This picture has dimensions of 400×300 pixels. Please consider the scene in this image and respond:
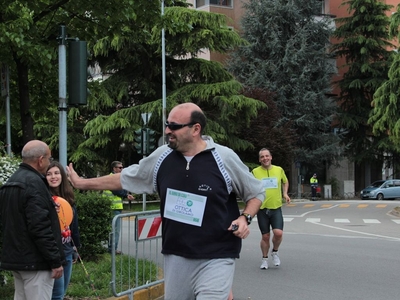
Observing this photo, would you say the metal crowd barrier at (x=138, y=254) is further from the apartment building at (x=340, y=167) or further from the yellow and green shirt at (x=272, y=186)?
the apartment building at (x=340, y=167)

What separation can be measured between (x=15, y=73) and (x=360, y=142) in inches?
1572

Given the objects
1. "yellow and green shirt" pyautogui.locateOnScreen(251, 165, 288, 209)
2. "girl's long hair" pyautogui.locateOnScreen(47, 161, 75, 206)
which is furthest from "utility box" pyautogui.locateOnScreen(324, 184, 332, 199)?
"girl's long hair" pyautogui.locateOnScreen(47, 161, 75, 206)

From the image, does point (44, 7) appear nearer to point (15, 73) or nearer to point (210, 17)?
point (15, 73)

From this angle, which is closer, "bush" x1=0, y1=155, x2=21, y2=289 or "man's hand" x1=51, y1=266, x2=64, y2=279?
"man's hand" x1=51, y1=266, x2=64, y2=279

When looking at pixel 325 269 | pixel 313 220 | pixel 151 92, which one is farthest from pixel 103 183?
pixel 151 92

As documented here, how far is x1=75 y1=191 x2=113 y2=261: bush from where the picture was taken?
32.5ft

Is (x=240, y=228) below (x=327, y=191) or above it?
above

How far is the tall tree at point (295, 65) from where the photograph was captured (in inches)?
1706

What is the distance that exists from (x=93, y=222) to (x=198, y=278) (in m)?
6.11

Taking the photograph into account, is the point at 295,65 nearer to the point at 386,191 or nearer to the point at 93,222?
the point at 386,191

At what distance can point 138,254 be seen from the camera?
8.08m

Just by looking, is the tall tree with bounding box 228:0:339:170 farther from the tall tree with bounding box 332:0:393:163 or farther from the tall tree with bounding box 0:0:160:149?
the tall tree with bounding box 0:0:160:149

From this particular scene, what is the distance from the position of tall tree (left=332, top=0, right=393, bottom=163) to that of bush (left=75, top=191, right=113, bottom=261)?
39.1 metres

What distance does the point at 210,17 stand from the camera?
30.7 metres
